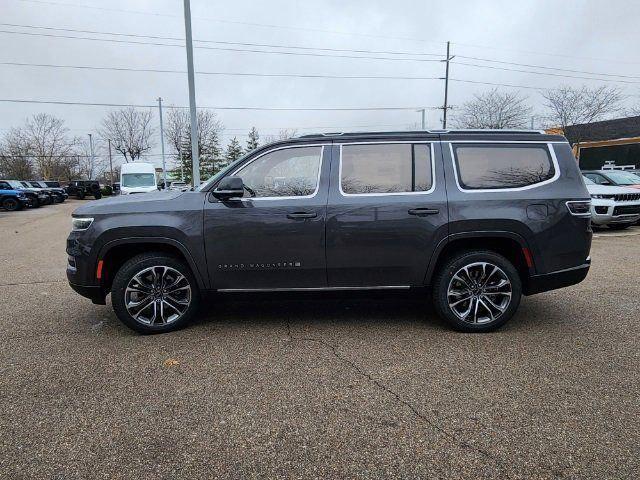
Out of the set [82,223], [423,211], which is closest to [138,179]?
[82,223]

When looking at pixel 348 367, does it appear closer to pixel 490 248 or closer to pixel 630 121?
pixel 490 248

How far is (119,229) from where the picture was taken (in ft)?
13.5

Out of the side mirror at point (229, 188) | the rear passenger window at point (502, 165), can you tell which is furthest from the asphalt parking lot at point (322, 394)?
the rear passenger window at point (502, 165)

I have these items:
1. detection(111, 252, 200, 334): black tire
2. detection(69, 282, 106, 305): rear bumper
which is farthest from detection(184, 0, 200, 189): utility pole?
detection(111, 252, 200, 334): black tire

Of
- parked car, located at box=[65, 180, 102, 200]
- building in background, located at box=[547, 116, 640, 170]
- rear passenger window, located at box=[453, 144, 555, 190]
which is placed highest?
building in background, located at box=[547, 116, 640, 170]

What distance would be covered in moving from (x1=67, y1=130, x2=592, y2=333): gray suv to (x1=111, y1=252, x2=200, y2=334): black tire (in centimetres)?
1

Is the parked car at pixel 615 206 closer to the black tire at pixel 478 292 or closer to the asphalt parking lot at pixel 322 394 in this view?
the asphalt parking lot at pixel 322 394

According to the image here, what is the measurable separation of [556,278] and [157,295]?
383cm

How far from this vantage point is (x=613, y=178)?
39.9 feet

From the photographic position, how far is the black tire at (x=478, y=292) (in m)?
4.21

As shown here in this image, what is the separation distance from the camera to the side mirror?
403 centimetres

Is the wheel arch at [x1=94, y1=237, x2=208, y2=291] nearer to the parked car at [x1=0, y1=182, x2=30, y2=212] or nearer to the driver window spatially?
the driver window

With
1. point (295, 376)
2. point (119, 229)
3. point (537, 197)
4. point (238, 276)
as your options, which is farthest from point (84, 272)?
point (537, 197)

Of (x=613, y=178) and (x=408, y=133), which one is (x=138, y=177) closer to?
(x=613, y=178)
